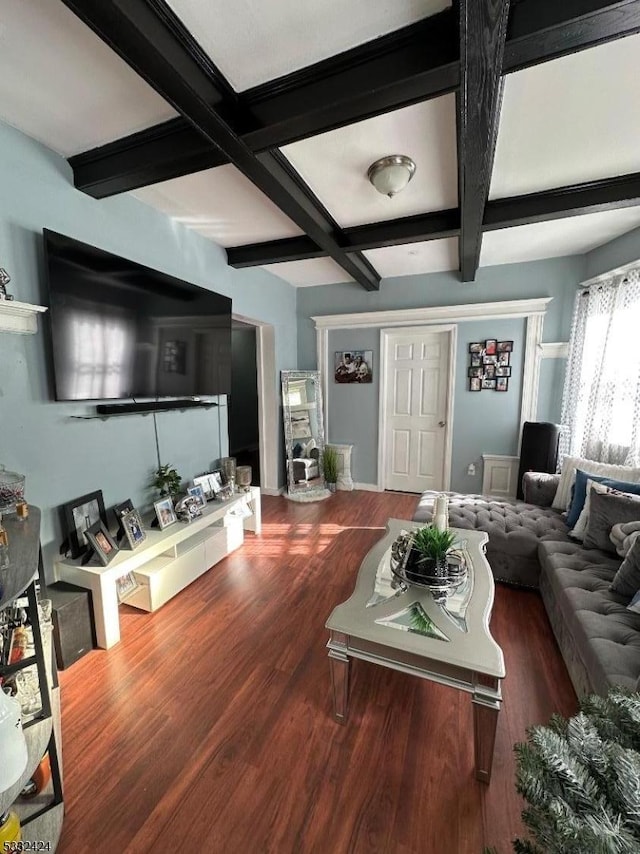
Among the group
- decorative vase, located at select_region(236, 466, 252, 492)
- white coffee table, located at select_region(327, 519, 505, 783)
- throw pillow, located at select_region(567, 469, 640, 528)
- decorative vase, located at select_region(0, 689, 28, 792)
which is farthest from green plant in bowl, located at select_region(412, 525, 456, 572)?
decorative vase, located at select_region(236, 466, 252, 492)

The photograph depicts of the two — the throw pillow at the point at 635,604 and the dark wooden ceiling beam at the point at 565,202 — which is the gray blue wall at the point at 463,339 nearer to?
the dark wooden ceiling beam at the point at 565,202

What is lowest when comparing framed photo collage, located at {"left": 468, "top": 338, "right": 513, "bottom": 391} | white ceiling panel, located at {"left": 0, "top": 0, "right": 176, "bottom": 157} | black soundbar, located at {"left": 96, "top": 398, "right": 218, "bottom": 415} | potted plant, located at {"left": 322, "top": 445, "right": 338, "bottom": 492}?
potted plant, located at {"left": 322, "top": 445, "right": 338, "bottom": 492}

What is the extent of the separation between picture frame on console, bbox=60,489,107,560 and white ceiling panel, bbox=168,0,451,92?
7.11ft

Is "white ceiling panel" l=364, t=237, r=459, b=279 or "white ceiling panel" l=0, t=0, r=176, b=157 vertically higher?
"white ceiling panel" l=364, t=237, r=459, b=279

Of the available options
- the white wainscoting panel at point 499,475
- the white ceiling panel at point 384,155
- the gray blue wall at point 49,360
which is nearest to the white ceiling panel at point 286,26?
the white ceiling panel at point 384,155

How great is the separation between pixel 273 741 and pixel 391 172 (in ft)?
8.90

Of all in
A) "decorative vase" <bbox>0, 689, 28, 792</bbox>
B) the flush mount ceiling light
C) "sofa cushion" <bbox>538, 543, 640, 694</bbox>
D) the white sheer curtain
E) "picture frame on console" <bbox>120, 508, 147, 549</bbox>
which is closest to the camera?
"decorative vase" <bbox>0, 689, 28, 792</bbox>

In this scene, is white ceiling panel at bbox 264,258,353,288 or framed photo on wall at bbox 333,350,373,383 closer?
white ceiling panel at bbox 264,258,353,288

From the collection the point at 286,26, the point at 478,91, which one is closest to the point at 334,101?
the point at 286,26

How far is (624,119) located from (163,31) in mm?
1910

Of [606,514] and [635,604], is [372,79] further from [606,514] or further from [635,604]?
[606,514]

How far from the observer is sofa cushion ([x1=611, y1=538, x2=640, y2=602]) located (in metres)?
1.64

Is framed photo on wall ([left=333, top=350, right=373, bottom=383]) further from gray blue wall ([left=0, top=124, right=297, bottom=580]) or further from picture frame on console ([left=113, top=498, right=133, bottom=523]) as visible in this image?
picture frame on console ([left=113, top=498, right=133, bottom=523])

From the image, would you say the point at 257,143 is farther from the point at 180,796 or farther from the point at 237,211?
the point at 180,796
